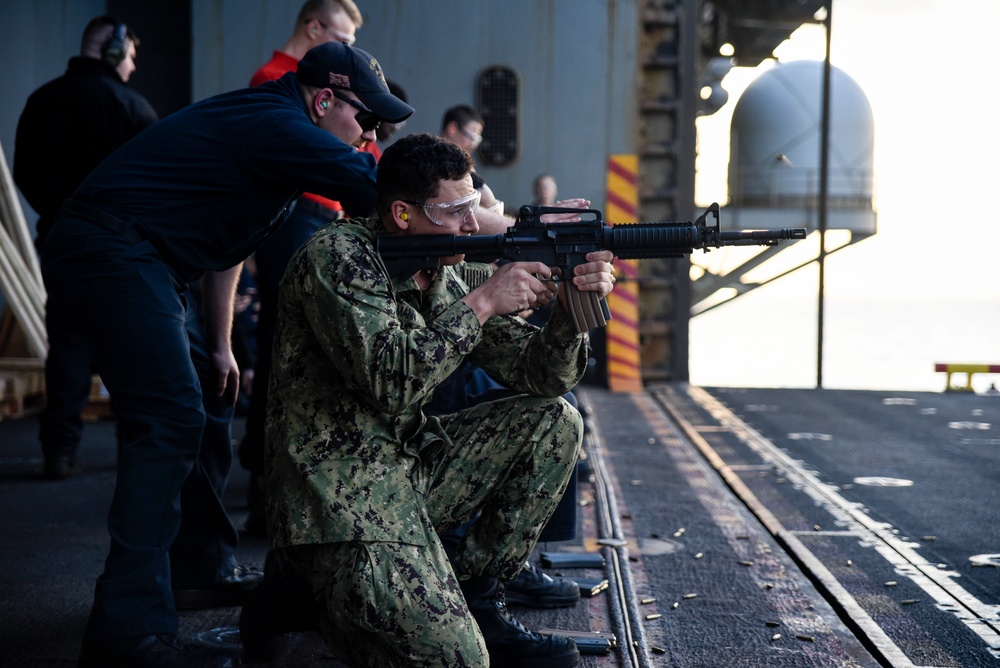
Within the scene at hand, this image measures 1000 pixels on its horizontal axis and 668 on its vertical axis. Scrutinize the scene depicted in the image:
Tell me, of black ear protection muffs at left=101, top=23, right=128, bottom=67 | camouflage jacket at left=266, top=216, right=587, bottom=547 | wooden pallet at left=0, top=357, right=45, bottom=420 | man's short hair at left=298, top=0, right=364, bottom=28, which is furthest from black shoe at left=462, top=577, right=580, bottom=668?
wooden pallet at left=0, top=357, right=45, bottom=420

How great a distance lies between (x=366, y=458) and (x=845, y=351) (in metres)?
33.9

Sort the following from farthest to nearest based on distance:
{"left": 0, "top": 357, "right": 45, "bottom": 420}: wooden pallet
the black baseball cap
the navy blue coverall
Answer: {"left": 0, "top": 357, "right": 45, "bottom": 420}: wooden pallet → the black baseball cap → the navy blue coverall

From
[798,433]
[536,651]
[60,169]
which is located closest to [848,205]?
[798,433]

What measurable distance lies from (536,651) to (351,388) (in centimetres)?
84

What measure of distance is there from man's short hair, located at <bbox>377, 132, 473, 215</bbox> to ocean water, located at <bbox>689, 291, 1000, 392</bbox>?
726 cm

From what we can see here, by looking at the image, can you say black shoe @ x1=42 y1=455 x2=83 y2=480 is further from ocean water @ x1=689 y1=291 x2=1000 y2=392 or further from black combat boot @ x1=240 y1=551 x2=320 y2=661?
ocean water @ x1=689 y1=291 x2=1000 y2=392

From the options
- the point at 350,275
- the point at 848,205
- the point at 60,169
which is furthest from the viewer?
the point at 848,205

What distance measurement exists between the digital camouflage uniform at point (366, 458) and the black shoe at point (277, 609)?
0.10 m

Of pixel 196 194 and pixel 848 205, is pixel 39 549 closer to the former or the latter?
pixel 196 194

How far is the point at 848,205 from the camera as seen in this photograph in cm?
1706

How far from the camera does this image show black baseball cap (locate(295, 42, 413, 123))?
2561 millimetres

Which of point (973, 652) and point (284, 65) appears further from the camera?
point (284, 65)

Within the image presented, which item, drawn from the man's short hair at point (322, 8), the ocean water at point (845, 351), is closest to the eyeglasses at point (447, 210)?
the man's short hair at point (322, 8)

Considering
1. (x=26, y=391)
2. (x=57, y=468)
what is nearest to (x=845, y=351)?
(x=26, y=391)
